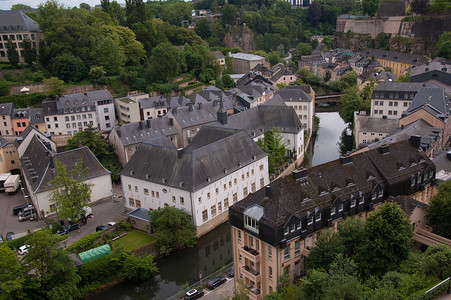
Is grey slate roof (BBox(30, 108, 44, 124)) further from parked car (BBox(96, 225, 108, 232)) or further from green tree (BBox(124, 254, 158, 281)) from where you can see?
green tree (BBox(124, 254, 158, 281))

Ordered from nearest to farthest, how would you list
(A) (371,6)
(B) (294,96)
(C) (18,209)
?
(C) (18,209)
(B) (294,96)
(A) (371,6)

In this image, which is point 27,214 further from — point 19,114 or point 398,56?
point 398,56

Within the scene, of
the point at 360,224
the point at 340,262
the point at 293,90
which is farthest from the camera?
the point at 293,90

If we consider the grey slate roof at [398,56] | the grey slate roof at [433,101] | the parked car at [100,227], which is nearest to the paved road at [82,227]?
the parked car at [100,227]

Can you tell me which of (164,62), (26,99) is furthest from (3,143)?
(164,62)

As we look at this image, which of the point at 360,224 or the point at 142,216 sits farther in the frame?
the point at 142,216

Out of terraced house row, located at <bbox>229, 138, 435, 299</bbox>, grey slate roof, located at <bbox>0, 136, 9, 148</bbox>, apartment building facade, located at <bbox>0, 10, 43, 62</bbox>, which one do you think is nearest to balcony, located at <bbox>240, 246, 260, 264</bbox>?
terraced house row, located at <bbox>229, 138, 435, 299</bbox>

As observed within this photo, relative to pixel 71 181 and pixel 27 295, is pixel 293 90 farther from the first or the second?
pixel 27 295

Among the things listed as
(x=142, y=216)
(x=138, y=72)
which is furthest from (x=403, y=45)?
(x=142, y=216)
